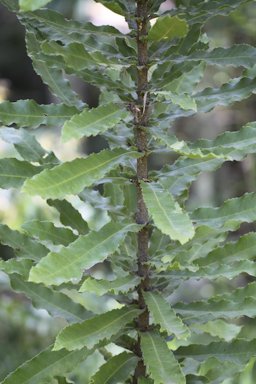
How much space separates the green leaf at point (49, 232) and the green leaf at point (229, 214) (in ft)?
0.59

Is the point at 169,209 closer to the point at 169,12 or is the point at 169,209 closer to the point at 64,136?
the point at 64,136

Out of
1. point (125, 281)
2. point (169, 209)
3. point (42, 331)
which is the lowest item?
point (42, 331)

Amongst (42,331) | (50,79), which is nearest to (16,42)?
(42,331)

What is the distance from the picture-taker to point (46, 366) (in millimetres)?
905

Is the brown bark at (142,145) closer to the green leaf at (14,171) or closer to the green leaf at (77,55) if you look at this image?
the green leaf at (77,55)

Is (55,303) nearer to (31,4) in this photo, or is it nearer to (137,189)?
(137,189)

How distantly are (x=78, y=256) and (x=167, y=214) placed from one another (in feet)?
0.37

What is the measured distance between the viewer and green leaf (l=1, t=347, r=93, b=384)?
0.88 m

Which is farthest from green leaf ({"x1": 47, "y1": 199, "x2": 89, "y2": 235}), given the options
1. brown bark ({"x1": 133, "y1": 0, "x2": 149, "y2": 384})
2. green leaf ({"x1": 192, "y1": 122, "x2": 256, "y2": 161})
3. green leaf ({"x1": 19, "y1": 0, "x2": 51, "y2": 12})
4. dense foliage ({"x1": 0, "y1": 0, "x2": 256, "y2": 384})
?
green leaf ({"x1": 19, "y1": 0, "x2": 51, "y2": 12})

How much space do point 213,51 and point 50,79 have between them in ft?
0.80

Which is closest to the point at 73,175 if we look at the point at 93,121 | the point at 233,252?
the point at 93,121

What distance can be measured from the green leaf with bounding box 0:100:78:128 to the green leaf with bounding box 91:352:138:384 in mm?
334

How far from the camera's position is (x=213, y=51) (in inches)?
36.1

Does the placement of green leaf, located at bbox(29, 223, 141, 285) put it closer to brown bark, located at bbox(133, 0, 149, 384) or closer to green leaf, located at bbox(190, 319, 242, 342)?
brown bark, located at bbox(133, 0, 149, 384)
